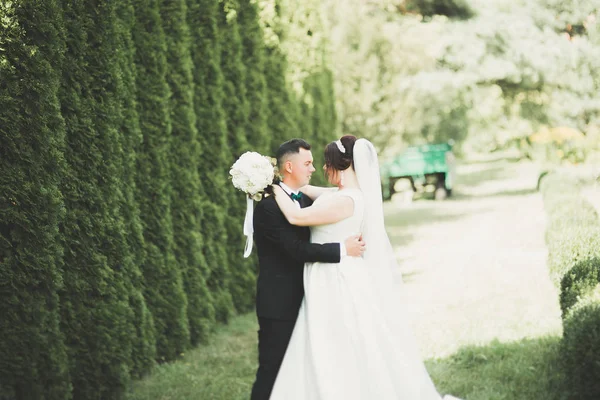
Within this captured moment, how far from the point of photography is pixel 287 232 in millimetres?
4375

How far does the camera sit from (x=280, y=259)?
4.52 m

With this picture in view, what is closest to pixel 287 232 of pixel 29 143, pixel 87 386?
pixel 29 143

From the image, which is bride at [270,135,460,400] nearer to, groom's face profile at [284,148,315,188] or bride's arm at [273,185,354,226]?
bride's arm at [273,185,354,226]

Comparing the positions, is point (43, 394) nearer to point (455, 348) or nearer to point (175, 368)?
point (175, 368)

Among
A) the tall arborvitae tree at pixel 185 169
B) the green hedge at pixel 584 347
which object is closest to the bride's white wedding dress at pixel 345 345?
the green hedge at pixel 584 347

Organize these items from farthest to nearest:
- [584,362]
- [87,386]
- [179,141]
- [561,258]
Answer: [179,141]
[561,258]
[87,386]
[584,362]

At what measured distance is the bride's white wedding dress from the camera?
430cm

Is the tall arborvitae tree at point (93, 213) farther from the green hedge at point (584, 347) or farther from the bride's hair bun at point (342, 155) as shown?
the green hedge at point (584, 347)

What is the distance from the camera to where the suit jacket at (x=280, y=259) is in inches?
172

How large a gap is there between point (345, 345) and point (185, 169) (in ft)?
10.9

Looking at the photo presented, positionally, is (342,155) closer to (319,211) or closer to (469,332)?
(319,211)

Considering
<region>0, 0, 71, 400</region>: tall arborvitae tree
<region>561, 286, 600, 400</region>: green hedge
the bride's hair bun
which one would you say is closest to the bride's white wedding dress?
the bride's hair bun

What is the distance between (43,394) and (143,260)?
1594 mm

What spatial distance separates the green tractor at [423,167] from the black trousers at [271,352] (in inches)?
620
